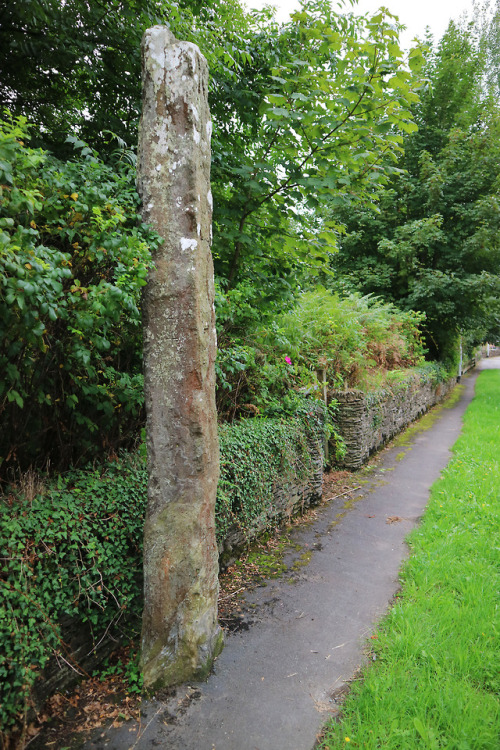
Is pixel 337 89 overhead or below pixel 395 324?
overhead

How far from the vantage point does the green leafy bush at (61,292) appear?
204 centimetres

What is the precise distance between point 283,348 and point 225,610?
3.26m

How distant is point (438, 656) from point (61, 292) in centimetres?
342

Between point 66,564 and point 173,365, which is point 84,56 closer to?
point 173,365

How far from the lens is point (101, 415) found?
334 centimetres

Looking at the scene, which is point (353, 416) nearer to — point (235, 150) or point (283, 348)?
point (283, 348)

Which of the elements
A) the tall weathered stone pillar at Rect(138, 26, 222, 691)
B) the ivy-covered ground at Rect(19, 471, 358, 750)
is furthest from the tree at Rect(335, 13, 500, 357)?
the ivy-covered ground at Rect(19, 471, 358, 750)

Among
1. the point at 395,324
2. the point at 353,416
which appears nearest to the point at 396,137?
the point at 353,416

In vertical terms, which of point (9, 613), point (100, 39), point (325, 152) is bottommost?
point (9, 613)

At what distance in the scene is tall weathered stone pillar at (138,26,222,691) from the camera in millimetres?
2738

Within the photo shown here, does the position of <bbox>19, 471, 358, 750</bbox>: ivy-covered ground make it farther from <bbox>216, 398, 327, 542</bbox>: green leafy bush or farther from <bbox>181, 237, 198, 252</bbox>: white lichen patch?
<bbox>181, 237, 198, 252</bbox>: white lichen patch

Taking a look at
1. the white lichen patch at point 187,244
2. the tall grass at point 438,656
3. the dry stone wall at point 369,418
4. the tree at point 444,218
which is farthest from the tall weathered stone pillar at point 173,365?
the tree at point 444,218

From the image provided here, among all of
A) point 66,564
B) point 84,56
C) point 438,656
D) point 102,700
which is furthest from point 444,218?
point 102,700

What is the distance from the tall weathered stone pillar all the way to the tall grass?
1.14 meters
